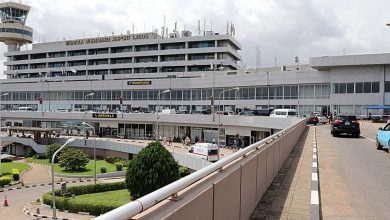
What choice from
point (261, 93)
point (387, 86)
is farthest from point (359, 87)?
point (261, 93)

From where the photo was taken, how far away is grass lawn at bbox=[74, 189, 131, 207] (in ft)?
117

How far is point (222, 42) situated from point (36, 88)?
55.8 metres

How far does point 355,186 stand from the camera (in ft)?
35.6

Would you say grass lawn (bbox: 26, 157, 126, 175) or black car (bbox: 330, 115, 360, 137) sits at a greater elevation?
black car (bbox: 330, 115, 360, 137)

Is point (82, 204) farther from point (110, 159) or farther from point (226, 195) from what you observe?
point (226, 195)

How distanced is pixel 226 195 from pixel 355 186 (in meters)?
6.69

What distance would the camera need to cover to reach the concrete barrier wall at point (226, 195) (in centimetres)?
382

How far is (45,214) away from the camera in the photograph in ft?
115

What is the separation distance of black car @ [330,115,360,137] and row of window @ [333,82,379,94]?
41.3 metres

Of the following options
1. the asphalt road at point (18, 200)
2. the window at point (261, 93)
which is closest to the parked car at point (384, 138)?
the asphalt road at point (18, 200)

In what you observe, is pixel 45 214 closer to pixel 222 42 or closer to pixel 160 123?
pixel 160 123

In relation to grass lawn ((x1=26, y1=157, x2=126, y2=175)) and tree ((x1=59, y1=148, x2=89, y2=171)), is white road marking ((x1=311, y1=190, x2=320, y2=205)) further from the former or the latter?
tree ((x1=59, y1=148, x2=89, y2=171))

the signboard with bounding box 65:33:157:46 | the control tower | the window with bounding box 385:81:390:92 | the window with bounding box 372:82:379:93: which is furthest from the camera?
the control tower

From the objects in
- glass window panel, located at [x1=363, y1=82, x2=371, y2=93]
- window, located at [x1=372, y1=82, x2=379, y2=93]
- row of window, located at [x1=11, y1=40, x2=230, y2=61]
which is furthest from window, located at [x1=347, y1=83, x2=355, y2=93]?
row of window, located at [x1=11, y1=40, x2=230, y2=61]
